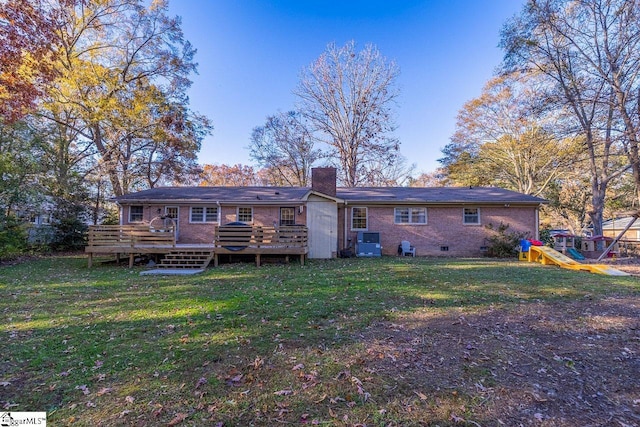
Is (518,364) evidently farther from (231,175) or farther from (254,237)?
(231,175)

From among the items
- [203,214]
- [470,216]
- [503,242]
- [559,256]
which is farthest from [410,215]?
[203,214]

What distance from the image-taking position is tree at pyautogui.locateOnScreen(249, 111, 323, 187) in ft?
86.1

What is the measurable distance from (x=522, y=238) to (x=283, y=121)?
64.9 ft

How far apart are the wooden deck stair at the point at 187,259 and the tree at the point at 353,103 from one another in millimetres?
14522

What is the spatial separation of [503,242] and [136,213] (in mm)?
17324

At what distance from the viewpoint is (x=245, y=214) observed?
1480 cm

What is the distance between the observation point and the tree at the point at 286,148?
1033 inches

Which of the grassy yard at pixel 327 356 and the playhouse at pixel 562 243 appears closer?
the grassy yard at pixel 327 356

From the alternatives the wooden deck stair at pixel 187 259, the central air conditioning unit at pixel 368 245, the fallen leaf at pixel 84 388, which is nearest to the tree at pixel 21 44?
the wooden deck stair at pixel 187 259


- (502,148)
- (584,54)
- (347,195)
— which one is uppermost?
(584,54)

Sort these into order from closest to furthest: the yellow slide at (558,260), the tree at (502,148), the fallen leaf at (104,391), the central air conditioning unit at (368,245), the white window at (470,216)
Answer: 1. the fallen leaf at (104,391)
2. the yellow slide at (558,260)
3. the central air conditioning unit at (368,245)
4. the white window at (470,216)
5. the tree at (502,148)

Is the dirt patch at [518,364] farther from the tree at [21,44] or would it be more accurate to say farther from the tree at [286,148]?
the tree at [286,148]

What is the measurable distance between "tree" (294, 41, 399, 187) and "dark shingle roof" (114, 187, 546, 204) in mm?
7614

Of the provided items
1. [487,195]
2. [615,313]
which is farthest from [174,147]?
[615,313]
